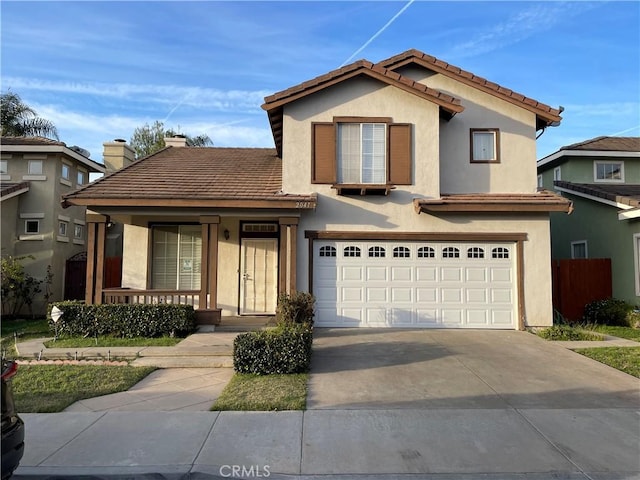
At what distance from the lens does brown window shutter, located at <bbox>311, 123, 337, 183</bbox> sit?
11.3m

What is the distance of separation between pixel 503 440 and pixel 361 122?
8.59 m

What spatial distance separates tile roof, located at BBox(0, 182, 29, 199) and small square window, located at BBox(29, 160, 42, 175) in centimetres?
51

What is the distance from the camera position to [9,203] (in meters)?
15.2

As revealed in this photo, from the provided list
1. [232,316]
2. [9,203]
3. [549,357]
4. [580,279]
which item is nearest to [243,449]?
[549,357]

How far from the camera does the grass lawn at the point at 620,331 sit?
35.1 ft

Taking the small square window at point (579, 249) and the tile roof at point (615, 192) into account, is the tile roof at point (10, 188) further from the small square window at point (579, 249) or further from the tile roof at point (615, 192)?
the small square window at point (579, 249)

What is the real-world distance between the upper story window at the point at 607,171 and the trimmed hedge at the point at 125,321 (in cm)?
1648

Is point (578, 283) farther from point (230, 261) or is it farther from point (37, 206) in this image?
point (37, 206)

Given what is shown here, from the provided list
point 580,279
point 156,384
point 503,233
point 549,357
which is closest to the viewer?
point 156,384

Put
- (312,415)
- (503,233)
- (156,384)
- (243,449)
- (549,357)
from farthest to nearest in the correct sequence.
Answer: (503,233), (549,357), (156,384), (312,415), (243,449)

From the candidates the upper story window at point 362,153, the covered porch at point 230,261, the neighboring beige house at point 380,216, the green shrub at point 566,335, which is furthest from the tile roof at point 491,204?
the covered porch at point 230,261

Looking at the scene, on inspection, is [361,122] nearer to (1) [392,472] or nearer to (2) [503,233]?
(2) [503,233]

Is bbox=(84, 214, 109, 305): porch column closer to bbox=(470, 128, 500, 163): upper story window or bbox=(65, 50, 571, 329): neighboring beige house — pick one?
bbox=(65, 50, 571, 329): neighboring beige house

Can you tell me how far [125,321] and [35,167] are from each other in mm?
9614
